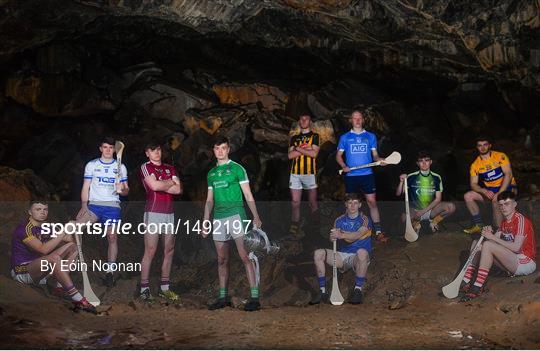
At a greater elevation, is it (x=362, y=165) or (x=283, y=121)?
(x=283, y=121)

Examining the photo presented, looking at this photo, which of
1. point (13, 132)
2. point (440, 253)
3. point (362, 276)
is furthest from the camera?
point (13, 132)

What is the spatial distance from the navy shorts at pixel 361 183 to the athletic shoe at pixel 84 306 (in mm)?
3721

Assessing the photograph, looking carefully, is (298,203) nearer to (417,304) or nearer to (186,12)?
(417,304)

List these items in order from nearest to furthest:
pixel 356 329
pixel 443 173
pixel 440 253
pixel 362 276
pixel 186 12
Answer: pixel 356 329 < pixel 362 276 < pixel 440 253 < pixel 186 12 < pixel 443 173

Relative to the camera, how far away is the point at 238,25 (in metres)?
13.9

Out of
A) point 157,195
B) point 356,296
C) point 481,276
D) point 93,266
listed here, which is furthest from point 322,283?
point 93,266

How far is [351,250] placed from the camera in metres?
9.05

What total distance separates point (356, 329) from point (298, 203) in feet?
8.52

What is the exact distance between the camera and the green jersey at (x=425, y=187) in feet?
33.7

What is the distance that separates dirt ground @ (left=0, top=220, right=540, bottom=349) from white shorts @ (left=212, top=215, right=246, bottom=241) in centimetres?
87

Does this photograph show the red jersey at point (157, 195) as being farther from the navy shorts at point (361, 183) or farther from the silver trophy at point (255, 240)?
the navy shorts at point (361, 183)

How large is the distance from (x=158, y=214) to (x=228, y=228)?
0.90m

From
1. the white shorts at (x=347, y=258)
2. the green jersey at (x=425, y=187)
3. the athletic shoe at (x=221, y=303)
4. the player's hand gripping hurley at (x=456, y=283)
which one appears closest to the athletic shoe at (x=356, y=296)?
the white shorts at (x=347, y=258)

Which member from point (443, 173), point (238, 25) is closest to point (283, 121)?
point (238, 25)
